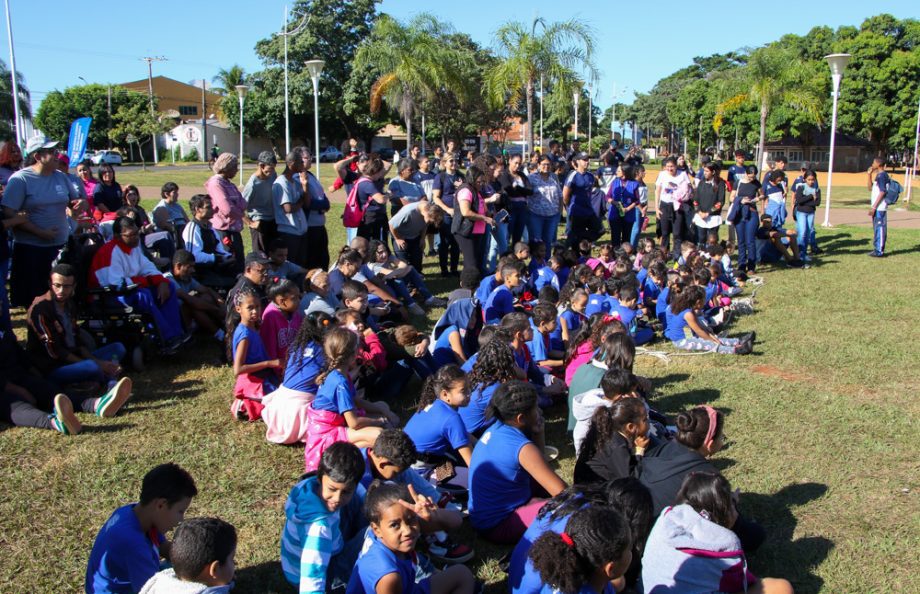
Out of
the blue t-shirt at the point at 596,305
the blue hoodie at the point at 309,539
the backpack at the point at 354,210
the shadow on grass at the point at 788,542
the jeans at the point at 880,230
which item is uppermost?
the backpack at the point at 354,210

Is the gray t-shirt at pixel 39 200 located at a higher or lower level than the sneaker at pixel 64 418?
higher

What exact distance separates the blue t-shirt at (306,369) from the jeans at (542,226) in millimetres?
6790

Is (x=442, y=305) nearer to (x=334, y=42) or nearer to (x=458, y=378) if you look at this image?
(x=458, y=378)

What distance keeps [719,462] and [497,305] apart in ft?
9.16

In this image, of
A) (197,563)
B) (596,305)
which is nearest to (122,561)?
(197,563)

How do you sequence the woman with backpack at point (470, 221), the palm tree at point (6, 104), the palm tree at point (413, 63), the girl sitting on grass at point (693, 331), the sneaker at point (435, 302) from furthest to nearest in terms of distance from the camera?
the palm tree at point (6, 104) < the palm tree at point (413, 63) < the woman with backpack at point (470, 221) < the sneaker at point (435, 302) < the girl sitting on grass at point (693, 331)

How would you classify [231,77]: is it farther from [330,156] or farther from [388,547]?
[388,547]

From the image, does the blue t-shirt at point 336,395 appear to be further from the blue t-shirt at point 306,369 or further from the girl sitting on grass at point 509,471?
the girl sitting on grass at point 509,471

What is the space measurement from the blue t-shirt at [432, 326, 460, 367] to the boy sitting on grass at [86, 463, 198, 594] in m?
3.18

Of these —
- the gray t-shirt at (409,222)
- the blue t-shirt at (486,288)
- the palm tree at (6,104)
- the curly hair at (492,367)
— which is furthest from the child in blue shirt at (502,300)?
the palm tree at (6,104)

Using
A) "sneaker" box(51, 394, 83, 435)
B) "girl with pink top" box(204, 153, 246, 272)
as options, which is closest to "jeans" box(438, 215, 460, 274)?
"girl with pink top" box(204, 153, 246, 272)

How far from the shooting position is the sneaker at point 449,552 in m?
3.96

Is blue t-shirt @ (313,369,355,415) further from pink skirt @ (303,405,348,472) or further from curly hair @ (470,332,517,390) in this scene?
curly hair @ (470,332,517,390)

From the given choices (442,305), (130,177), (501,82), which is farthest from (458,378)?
(130,177)
